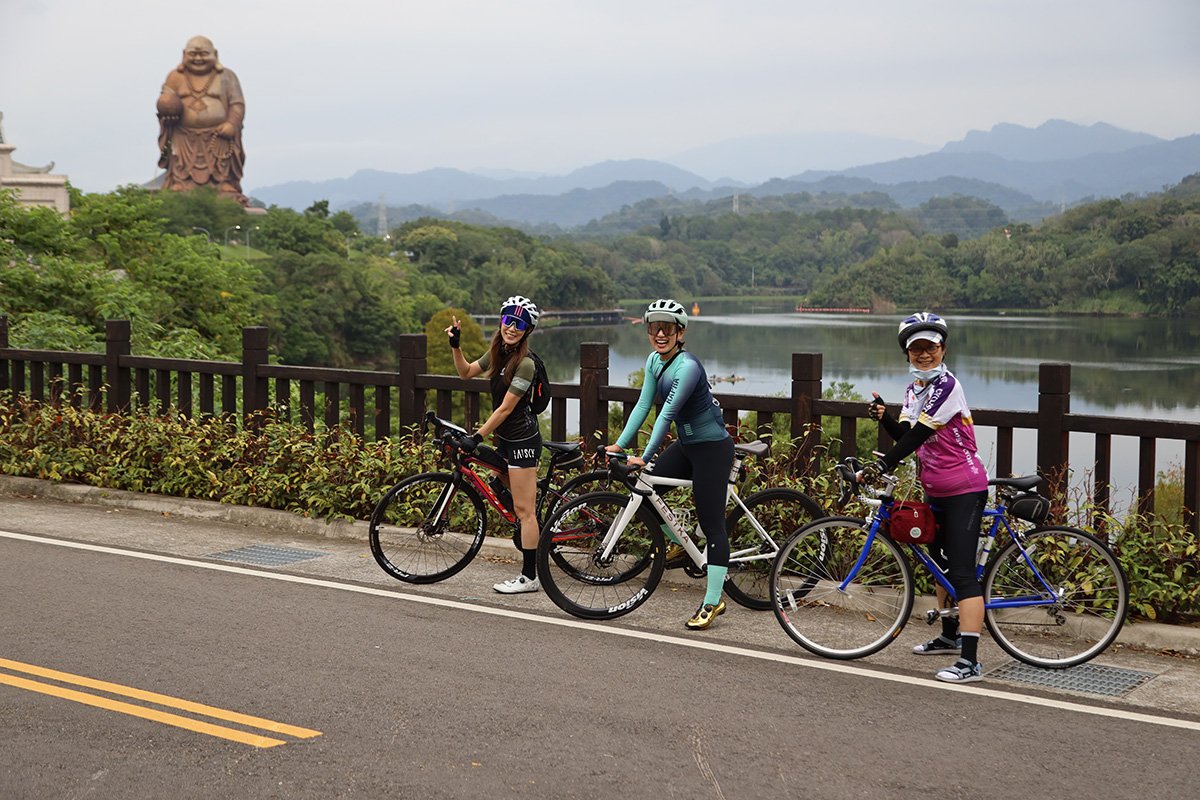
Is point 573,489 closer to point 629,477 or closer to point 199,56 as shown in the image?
point 629,477

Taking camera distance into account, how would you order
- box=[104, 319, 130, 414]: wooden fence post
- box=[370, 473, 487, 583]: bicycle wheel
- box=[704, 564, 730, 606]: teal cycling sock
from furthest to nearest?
box=[104, 319, 130, 414]: wooden fence post
box=[370, 473, 487, 583]: bicycle wheel
box=[704, 564, 730, 606]: teal cycling sock

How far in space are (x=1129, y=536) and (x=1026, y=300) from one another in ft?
314

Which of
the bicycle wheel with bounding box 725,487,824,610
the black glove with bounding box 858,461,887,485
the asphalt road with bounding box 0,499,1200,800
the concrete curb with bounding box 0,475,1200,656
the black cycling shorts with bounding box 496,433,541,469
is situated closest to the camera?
the asphalt road with bounding box 0,499,1200,800

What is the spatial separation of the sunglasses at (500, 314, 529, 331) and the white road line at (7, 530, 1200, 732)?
1738mm

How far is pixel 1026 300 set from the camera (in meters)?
99.2

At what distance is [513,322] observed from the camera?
8.30m

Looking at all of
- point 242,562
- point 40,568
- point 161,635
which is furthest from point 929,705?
point 40,568

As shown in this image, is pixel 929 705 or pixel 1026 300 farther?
pixel 1026 300

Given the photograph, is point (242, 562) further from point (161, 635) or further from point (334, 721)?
point (334, 721)

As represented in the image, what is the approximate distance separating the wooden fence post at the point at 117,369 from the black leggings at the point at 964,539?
9208mm

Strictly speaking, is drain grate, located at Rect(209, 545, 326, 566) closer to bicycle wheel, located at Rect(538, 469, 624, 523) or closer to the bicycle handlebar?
bicycle wheel, located at Rect(538, 469, 624, 523)

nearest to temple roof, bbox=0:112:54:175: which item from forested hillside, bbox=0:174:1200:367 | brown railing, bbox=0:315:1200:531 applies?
forested hillside, bbox=0:174:1200:367

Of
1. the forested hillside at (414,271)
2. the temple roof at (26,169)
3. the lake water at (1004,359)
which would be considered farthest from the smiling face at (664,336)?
the temple roof at (26,169)

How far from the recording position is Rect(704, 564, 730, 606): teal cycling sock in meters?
7.81
